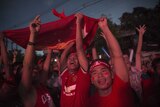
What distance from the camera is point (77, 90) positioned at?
3264mm

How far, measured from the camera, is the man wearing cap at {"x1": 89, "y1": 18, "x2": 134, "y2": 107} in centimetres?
236

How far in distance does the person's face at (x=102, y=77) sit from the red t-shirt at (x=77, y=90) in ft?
2.04

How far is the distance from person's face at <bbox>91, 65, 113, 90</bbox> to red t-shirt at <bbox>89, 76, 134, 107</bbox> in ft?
0.37

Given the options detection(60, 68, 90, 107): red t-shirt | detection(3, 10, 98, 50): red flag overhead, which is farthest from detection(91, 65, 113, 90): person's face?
detection(3, 10, 98, 50): red flag overhead

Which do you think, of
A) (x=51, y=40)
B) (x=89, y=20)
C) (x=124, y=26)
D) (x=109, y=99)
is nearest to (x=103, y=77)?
(x=109, y=99)

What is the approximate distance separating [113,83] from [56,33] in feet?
8.66

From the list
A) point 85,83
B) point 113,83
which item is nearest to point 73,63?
point 85,83

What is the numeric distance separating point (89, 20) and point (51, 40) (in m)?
1.16

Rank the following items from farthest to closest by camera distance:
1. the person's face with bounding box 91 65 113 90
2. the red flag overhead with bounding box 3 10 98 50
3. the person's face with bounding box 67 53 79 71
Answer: the red flag overhead with bounding box 3 10 98 50
the person's face with bounding box 67 53 79 71
the person's face with bounding box 91 65 113 90

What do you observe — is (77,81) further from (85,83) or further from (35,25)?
(35,25)

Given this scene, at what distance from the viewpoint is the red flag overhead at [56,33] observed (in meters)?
4.36

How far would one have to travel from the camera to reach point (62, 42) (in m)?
5.06

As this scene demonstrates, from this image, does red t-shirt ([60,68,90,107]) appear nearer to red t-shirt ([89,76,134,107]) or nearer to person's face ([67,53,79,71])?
person's face ([67,53,79,71])

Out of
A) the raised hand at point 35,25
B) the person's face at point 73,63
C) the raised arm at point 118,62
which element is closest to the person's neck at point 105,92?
the raised arm at point 118,62
